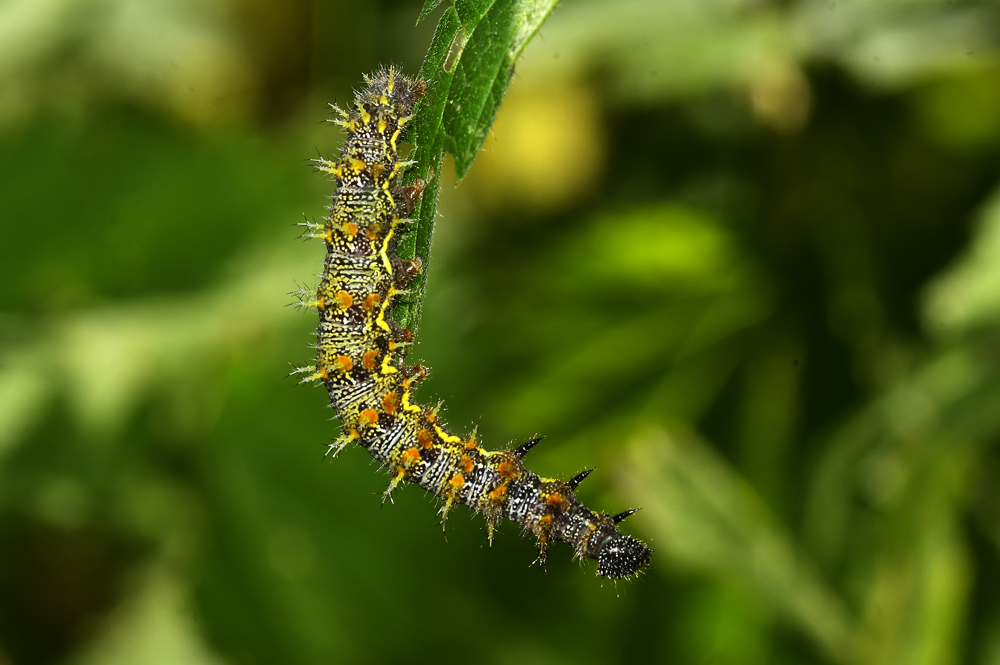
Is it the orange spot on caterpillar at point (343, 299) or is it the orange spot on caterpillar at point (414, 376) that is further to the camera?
the orange spot on caterpillar at point (414, 376)

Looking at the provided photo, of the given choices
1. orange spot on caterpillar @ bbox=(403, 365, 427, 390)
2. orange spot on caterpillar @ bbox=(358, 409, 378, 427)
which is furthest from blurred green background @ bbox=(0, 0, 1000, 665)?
orange spot on caterpillar @ bbox=(358, 409, 378, 427)

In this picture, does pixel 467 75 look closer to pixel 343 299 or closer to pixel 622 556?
pixel 343 299

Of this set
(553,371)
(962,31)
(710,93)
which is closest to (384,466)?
(553,371)

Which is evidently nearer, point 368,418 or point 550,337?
point 368,418

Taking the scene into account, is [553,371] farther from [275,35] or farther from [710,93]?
[275,35]

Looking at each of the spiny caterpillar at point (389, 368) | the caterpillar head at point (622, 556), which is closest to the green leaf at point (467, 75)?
the spiny caterpillar at point (389, 368)

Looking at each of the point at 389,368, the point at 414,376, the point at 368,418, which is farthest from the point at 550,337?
the point at 368,418

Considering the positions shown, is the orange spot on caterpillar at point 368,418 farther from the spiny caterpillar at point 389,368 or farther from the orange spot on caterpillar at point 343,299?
the orange spot on caterpillar at point 343,299
